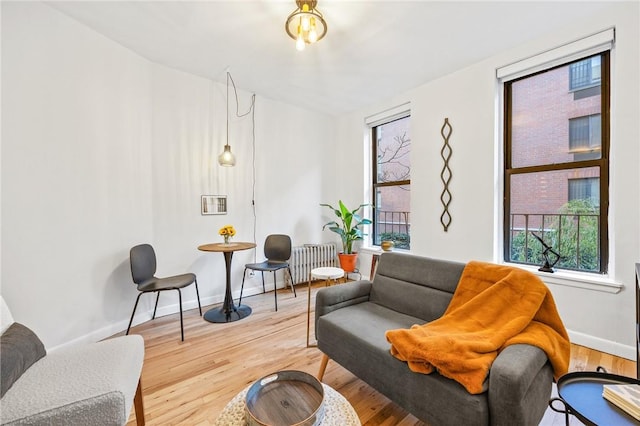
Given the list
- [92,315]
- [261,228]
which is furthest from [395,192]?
[92,315]

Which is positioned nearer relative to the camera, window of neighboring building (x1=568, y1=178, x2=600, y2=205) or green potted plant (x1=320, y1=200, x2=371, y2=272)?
window of neighboring building (x1=568, y1=178, x2=600, y2=205)

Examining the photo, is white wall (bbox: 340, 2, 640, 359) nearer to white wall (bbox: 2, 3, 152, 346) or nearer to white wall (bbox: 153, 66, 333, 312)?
white wall (bbox: 153, 66, 333, 312)

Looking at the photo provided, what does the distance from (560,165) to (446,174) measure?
1.00 m

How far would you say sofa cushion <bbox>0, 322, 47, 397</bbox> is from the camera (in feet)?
3.41

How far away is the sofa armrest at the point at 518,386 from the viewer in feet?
3.39

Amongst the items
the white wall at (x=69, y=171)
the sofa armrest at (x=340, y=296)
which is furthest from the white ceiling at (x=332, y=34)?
the sofa armrest at (x=340, y=296)

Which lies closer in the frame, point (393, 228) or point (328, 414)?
point (328, 414)

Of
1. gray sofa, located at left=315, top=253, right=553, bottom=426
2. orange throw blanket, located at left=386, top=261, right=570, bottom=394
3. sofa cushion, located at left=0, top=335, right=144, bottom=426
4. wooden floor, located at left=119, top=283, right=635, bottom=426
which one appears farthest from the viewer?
wooden floor, located at left=119, top=283, right=635, bottom=426

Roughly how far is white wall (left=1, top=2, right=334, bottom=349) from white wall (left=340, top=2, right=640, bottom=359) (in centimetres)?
203

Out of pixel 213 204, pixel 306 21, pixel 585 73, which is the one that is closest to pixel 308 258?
pixel 213 204

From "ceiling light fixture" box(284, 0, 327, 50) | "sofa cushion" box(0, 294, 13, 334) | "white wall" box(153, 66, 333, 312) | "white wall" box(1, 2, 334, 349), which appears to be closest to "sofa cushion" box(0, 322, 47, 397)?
"sofa cushion" box(0, 294, 13, 334)

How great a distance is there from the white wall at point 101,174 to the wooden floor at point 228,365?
0.62 m

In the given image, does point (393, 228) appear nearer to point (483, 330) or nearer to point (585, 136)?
point (585, 136)

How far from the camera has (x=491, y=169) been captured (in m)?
2.82
